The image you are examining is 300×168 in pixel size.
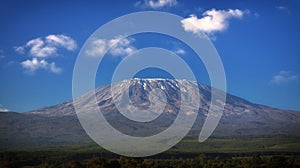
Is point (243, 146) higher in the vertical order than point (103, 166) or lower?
higher

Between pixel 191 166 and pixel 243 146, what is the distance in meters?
104

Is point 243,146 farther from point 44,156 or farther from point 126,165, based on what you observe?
point 126,165

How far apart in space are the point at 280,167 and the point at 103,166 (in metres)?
33.8

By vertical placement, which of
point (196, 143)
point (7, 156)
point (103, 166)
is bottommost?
point (103, 166)

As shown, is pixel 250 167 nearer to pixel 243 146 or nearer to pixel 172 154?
pixel 172 154

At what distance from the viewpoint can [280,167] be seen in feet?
264

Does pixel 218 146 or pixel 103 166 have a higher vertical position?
pixel 218 146

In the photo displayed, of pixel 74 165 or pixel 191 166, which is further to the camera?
pixel 191 166

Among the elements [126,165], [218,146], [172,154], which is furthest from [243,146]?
[126,165]

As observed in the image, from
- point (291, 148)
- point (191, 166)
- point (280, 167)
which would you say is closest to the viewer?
point (280, 167)

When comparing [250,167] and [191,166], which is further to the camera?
[191,166]

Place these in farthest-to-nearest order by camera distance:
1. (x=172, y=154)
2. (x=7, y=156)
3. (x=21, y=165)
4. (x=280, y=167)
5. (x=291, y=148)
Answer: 1. (x=291, y=148)
2. (x=172, y=154)
3. (x=7, y=156)
4. (x=21, y=165)
5. (x=280, y=167)

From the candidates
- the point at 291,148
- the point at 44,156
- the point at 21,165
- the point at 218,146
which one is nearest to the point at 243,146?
the point at 218,146

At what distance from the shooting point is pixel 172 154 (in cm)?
14375
